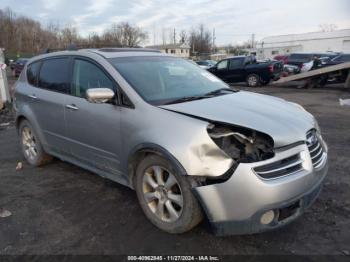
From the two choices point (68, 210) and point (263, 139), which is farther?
point (68, 210)

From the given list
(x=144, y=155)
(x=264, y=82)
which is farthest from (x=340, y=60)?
(x=144, y=155)

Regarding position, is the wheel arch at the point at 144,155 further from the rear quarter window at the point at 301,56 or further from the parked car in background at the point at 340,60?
the rear quarter window at the point at 301,56

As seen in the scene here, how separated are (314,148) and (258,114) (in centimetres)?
63

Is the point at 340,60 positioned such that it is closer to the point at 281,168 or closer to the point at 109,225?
the point at 281,168

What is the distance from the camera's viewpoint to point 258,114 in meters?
3.31

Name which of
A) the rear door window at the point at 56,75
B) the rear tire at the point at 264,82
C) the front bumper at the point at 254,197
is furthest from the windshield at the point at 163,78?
the rear tire at the point at 264,82

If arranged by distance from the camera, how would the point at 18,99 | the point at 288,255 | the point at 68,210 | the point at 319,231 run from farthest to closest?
the point at 18,99
the point at 68,210
the point at 319,231
the point at 288,255

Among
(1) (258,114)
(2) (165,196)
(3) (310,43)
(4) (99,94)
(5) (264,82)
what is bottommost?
(5) (264,82)

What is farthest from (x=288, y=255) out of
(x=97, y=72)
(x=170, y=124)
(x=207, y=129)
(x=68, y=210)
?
(x=97, y=72)

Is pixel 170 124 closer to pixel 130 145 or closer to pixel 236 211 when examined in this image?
pixel 130 145

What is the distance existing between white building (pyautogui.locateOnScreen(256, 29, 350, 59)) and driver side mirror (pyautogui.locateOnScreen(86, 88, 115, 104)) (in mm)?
62298

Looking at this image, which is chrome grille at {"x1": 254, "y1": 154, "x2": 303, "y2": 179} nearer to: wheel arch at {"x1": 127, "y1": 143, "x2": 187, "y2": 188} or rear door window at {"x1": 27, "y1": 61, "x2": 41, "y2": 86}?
wheel arch at {"x1": 127, "y1": 143, "x2": 187, "y2": 188}

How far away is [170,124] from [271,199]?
109cm

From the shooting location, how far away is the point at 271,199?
9.29 feet
